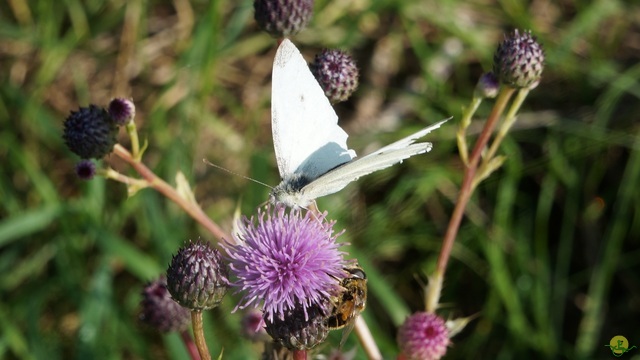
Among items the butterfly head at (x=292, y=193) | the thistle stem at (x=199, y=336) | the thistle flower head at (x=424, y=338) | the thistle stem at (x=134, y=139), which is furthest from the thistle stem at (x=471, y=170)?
the thistle stem at (x=134, y=139)

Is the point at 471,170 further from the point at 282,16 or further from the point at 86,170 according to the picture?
the point at 86,170

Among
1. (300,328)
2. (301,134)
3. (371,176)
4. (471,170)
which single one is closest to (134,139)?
(301,134)

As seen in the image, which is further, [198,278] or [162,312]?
[162,312]

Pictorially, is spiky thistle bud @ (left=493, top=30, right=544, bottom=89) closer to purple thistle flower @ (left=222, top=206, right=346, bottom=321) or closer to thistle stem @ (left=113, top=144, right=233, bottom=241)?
purple thistle flower @ (left=222, top=206, right=346, bottom=321)

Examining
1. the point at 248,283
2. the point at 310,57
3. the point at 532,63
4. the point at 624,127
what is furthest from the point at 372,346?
the point at 310,57

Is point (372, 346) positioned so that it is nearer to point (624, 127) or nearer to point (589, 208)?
point (589, 208)

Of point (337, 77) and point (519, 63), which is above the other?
point (337, 77)
